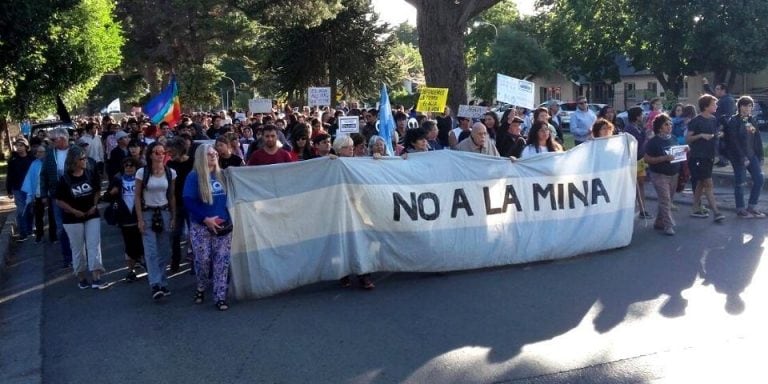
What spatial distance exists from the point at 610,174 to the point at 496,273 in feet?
6.92

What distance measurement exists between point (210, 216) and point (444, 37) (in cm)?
1081

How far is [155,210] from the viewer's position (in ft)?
26.2

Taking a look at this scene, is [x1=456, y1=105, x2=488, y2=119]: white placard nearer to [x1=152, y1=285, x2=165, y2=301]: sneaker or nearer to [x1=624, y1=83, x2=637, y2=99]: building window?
[x1=152, y1=285, x2=165, y2=301]: sneaker

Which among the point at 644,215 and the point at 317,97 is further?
the point at 317,97

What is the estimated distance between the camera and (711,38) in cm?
3759

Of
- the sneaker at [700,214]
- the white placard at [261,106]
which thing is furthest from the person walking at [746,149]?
the white placard at [261,106]

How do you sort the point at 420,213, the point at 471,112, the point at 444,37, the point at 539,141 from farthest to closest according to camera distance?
the point at 444,37 < the point at 471,112 < the point at 539,141 < the point at 420,213

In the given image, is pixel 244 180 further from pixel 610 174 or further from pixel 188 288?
pixel 610 174

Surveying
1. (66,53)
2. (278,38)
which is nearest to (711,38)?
(278,38)

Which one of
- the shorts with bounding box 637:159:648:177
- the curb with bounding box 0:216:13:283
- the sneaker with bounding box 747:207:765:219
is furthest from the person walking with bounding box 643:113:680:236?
the curb with bounding box 0:216:13:283

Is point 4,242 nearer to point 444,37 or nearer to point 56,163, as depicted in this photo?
point 56,163

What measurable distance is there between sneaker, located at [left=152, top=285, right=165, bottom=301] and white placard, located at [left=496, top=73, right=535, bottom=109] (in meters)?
7.25

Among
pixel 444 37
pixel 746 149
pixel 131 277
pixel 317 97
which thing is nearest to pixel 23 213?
pixel 131 277

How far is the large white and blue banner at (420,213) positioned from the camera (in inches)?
304
